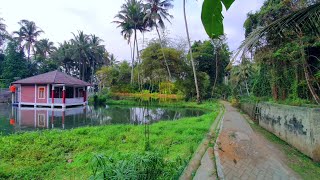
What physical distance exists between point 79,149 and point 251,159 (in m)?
4.42

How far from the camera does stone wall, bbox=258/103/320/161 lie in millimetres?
5121

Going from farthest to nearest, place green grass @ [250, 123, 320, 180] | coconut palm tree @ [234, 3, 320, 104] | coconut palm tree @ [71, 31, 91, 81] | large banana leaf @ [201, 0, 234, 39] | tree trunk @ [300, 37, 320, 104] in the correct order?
coconut palm tree @ [71, 31, 91, 81] → tree trunk @ [300, 37, 320, 104] → green grass @ [250, 123, 320, 180] → coconut palm tree @ [234, 3, 320, 104] → large banana leaf @ [201, 0, 234, 39]

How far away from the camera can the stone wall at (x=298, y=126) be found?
5121mm

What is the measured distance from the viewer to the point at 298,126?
19.8ft

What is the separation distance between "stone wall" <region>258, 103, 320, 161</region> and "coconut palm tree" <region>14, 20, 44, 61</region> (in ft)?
128

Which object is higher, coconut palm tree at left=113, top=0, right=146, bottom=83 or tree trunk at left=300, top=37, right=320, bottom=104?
coconut palm tree at left=113, top=0, right=146, bottom=83

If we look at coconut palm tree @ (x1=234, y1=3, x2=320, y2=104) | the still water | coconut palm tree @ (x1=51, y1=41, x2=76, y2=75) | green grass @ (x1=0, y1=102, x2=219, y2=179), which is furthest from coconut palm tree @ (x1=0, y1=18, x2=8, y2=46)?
coconut palm tree @ (x1=234, y1=3, x2=320, y2=104)

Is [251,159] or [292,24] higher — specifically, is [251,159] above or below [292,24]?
below

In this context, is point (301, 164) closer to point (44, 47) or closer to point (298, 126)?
point (298, 126)

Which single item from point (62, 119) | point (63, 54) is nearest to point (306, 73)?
point (62, 119)

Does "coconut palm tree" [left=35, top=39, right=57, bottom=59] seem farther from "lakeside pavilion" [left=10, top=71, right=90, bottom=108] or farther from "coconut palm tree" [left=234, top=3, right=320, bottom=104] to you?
"coconut palm tree" [left=234, top=3, right=320, bottom=104]

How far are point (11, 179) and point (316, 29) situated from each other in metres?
5.23

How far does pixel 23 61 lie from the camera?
35.0 m

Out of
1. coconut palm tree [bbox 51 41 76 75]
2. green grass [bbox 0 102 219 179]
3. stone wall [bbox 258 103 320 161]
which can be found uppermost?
coconut palm tree [bbox 51 41 76 75]
